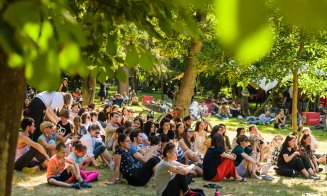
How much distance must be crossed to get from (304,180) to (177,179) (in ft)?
13.0

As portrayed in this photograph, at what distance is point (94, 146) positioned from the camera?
1030cm

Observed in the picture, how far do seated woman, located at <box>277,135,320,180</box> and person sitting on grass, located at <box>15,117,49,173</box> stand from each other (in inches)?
205

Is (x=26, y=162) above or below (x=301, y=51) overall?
below

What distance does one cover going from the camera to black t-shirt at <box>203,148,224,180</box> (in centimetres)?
972

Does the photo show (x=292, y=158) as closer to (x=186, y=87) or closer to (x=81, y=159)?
(x=81, y=159)

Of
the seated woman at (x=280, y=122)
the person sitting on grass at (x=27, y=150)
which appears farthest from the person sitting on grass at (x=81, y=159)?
the seated woman at (x=280, y=122)

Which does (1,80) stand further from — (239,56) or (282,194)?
(282,194)

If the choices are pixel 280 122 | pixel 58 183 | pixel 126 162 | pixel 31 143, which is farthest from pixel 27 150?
pixel 280 122

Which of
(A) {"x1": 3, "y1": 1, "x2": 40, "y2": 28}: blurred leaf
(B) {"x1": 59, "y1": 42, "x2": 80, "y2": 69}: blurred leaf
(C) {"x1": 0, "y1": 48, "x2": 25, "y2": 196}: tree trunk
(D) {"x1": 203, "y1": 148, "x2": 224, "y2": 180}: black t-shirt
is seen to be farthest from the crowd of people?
(A) {"x1": 3, "y1": 1, "x2": 40, "y2": 28}: blurred leaf

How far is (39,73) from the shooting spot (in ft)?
4.92

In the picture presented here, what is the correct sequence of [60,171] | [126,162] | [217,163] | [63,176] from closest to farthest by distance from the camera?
[63,176]
[60,171]
[126,162]
[217,163]

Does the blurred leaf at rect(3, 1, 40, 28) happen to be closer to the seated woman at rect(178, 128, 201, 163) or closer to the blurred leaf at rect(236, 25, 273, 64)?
the blurred leaf at rect(236, 25, 273, 64)

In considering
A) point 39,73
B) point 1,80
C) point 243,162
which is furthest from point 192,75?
point 39,73

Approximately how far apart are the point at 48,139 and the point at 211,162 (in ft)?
10.9
